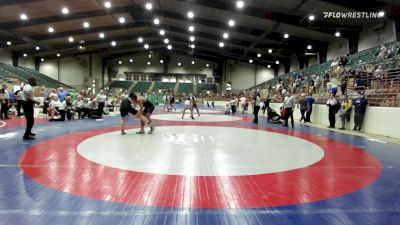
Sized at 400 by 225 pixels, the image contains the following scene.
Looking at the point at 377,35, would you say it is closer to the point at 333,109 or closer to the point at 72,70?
the point at 333,109

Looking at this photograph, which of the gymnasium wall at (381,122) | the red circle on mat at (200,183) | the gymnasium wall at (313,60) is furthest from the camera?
the gymnasium wall at (313,60)

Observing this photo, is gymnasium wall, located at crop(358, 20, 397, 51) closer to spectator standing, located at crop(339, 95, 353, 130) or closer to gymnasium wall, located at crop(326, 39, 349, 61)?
gymnasium wall, located at crop(326, 39, 349, 61)

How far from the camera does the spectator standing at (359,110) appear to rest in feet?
38.4

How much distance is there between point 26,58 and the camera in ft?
137

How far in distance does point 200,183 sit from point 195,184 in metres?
0.09

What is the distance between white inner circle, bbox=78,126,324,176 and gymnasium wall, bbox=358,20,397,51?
19.0 meters

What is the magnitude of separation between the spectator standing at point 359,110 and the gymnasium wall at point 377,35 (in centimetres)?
1302

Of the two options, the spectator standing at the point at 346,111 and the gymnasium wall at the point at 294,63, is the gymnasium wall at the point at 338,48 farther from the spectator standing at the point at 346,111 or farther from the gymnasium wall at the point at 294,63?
the spectator standing at the point at 346,111

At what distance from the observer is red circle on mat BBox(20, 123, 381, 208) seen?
3729 mm

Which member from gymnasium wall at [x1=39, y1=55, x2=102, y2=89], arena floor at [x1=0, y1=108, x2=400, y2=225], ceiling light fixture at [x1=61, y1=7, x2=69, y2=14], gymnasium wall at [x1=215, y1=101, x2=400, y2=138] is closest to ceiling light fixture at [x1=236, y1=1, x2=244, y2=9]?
gymnasium wall at [x1=215, y1=101, x2=400, y2=138]

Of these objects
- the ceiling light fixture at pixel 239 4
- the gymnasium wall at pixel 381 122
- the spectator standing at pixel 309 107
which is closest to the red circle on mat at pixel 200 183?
the gymnasium wall at pixel 381 122

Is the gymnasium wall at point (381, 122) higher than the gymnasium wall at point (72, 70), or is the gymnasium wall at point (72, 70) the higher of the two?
the gymnasium wall at point (72, 70)

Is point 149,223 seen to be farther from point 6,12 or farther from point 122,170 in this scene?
point 6,12

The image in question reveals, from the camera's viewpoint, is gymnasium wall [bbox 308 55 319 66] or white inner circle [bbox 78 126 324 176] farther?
gymnasium wall [bbox 308 55 319 66]
